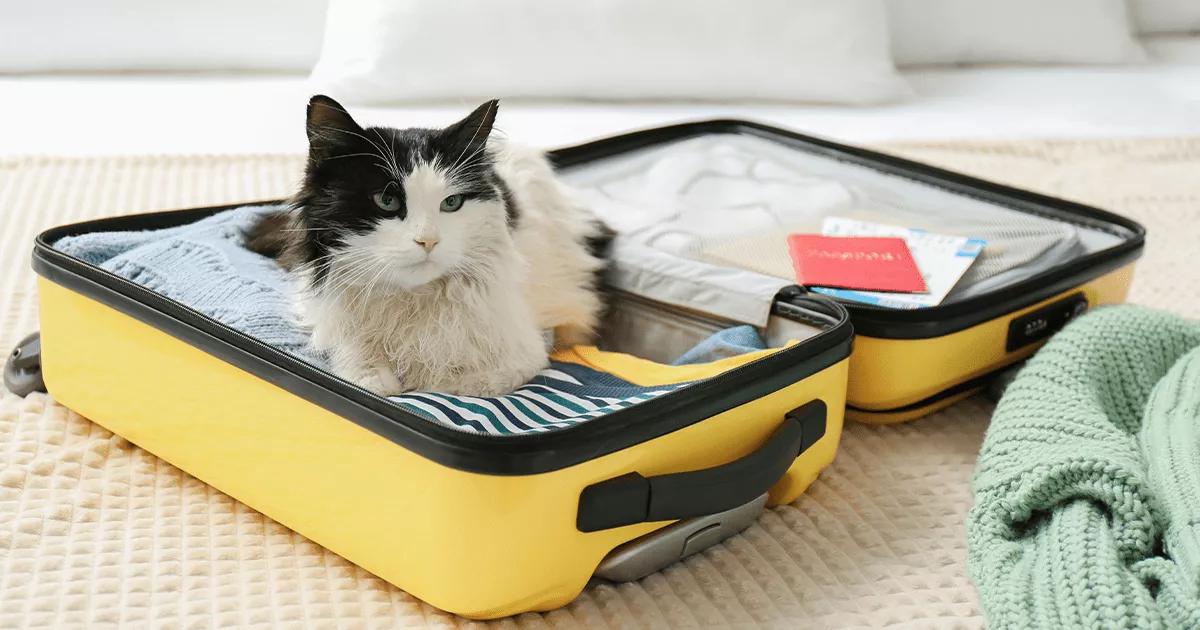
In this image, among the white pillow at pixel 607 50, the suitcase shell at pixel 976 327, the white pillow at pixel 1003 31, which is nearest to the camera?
the suitcase shell at pixel 976 327

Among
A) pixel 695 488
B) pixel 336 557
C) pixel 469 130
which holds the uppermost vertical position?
pixel 469 130

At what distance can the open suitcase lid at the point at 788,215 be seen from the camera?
141 cm

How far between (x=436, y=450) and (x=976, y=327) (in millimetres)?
680

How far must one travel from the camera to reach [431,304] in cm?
115

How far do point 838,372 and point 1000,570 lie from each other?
25 cm

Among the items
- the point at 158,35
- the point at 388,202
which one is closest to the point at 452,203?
the point at 388,202

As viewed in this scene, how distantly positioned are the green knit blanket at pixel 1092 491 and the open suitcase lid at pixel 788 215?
12cm

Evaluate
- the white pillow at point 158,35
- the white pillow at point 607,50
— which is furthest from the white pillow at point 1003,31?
the white pillow at point 158,35

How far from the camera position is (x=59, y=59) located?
233 cm

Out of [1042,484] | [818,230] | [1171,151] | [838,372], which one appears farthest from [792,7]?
[1042,484]

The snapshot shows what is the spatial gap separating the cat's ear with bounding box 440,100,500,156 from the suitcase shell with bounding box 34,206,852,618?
0.23 m

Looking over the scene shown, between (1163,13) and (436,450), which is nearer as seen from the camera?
(436,450)

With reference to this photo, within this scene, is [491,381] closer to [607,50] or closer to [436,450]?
[436,450]

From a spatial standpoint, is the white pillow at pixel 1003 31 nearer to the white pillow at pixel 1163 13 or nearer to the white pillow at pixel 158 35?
the white pillow at pixel 1163 13
